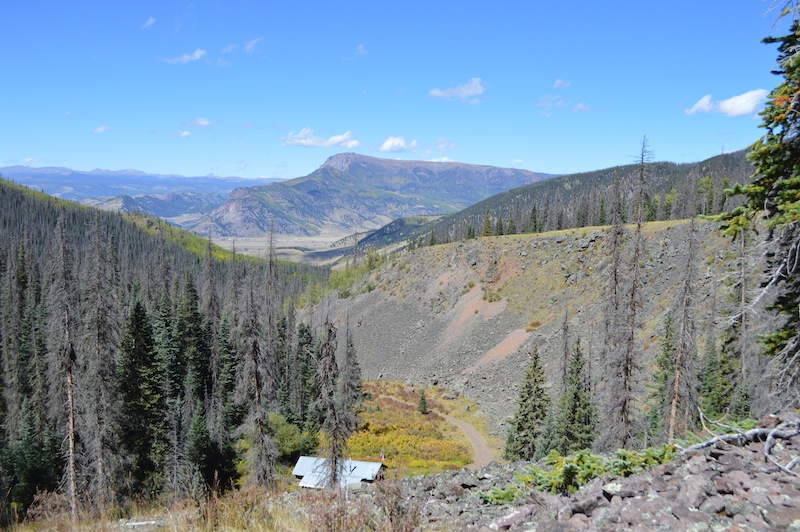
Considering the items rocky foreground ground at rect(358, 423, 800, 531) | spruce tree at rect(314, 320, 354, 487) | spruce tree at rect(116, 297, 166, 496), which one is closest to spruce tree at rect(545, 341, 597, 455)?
spruce tree at rect(314, 320, 354, 487)

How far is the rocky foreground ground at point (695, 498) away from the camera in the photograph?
3.86 meters

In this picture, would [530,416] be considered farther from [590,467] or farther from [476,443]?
[590,467]

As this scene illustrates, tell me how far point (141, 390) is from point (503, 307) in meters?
51.9

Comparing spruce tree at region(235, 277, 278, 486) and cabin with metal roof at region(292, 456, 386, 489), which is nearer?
spruce tree at region(235, 277, 278, 486)

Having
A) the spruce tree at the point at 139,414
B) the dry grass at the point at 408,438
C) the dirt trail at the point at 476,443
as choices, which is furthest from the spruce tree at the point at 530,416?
the spruce tree at the point at 139,414

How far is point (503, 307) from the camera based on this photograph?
69.8 m

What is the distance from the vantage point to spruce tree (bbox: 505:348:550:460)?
3322 cm

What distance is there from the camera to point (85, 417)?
2134 cm

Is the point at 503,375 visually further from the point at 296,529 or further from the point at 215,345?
the point at 296,529

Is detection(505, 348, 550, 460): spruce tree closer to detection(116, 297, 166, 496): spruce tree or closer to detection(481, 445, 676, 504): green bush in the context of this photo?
detection(116, 297, 166, 496): spruce tree

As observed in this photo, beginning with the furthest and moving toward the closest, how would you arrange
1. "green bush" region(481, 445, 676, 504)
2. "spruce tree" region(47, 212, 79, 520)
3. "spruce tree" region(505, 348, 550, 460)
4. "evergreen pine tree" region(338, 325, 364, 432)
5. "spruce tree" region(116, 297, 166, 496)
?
"evergreen pine tree" region(338, 325, 364, 432) → "spruce tree" region(505, 348, 550, 460) → "spruce tree" region(116, 297, 166, 496) → "spruce tree" region(47, 212, 79, 520) → "green bush" region(481, 445, 676, 504)

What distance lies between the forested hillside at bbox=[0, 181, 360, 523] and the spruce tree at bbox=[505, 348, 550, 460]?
50.6ft

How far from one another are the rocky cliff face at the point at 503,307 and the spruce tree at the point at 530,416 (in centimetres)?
1071

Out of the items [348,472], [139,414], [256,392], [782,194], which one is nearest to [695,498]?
[782,194]
